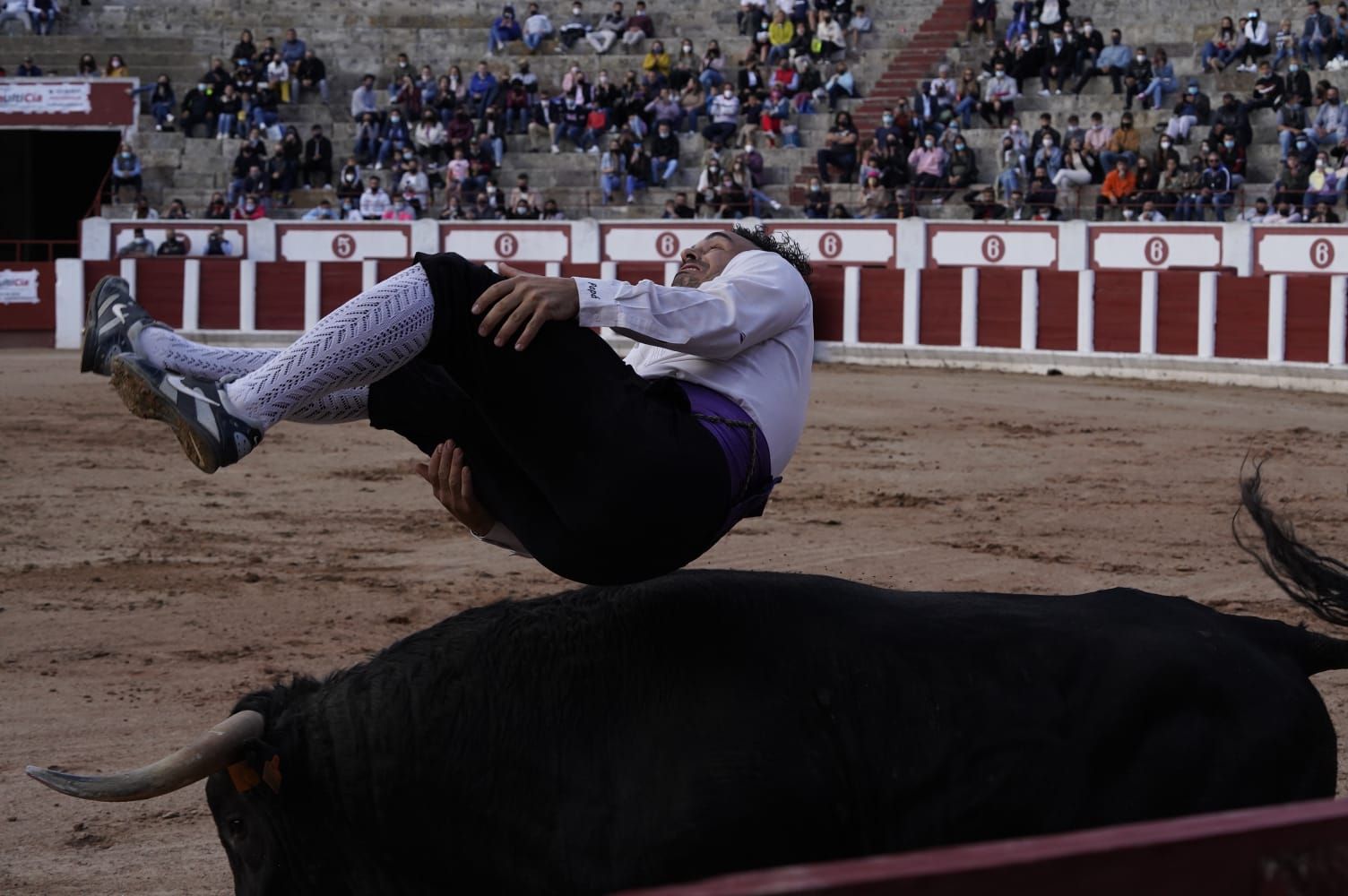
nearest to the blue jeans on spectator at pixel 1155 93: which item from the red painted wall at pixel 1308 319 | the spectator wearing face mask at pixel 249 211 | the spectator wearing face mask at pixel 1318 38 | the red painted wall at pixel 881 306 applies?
the spectator wearing face mask at pixel 1318 38

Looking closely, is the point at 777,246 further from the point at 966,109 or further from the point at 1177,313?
the point at 966,109

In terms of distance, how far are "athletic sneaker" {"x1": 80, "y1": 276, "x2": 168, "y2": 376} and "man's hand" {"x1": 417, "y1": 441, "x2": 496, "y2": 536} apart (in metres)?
0.41

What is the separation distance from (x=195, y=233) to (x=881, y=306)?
22.8ft

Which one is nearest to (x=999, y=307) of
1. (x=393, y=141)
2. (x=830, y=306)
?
(x=830, y=306)

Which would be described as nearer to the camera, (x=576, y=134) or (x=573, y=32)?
(x=576, y=134)

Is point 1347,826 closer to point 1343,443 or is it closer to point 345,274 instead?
point 1343,443

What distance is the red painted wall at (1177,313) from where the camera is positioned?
525 inches

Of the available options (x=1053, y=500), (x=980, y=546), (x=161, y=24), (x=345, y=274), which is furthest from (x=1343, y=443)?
(x=161, y=24)

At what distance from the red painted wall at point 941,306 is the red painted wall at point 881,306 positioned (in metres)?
0.24

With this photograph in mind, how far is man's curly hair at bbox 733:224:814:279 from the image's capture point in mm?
2605

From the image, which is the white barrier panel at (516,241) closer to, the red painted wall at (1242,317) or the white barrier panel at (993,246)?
the white barrier panel at (993,246)

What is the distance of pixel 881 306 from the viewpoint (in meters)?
14.9

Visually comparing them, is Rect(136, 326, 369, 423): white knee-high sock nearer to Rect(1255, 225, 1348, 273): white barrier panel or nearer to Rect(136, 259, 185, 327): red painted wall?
Rect(1255, 225, 1348, 273): white barrier panel

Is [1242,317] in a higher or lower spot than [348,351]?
lower
